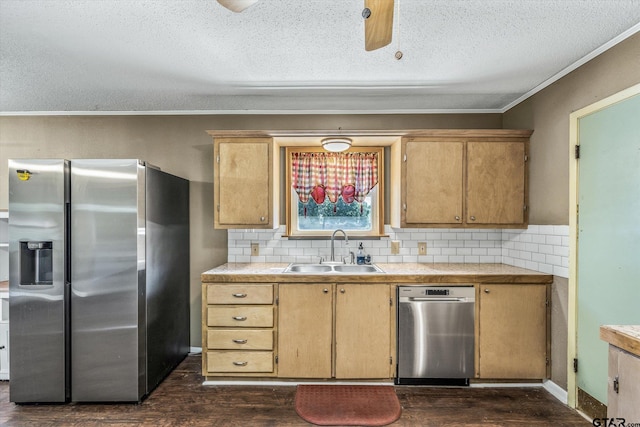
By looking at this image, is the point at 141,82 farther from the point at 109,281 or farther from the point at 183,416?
the point at 183,416

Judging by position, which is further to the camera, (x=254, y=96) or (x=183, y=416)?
(x=254, y=96)

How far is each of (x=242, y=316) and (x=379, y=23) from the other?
2273 millimetres

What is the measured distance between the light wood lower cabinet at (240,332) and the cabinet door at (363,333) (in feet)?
1.78

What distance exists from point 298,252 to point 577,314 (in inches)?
90.2

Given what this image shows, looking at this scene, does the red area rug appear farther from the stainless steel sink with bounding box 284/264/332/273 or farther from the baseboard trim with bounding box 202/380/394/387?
the stainless steel sink with bounding box 284/264/332/273

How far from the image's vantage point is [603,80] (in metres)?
2.21

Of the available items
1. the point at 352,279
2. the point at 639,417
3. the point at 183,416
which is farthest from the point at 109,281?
the point at 639,417

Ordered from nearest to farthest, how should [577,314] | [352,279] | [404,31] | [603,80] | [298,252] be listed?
[404,31] → [603,80] → [577,314] → [352,279] → [298,252]

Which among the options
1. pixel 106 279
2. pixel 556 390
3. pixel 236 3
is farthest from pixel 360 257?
pixel 236 3

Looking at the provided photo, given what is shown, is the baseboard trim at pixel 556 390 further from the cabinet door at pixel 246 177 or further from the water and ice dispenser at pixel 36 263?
the water and ice dispenser at pixel 36 263

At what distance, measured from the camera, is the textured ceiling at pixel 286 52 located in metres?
1.83

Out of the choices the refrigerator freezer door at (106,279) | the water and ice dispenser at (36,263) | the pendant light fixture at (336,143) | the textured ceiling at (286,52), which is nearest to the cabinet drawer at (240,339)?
the refrigerator freezer door at (106,279)

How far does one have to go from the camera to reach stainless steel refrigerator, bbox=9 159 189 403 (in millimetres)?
2418

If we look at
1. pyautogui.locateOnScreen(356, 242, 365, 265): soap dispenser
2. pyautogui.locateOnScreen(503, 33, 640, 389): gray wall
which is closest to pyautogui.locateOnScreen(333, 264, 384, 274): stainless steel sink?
pyautogui.locateOnScreen(356, 242, 365, 265): soap dispenser
